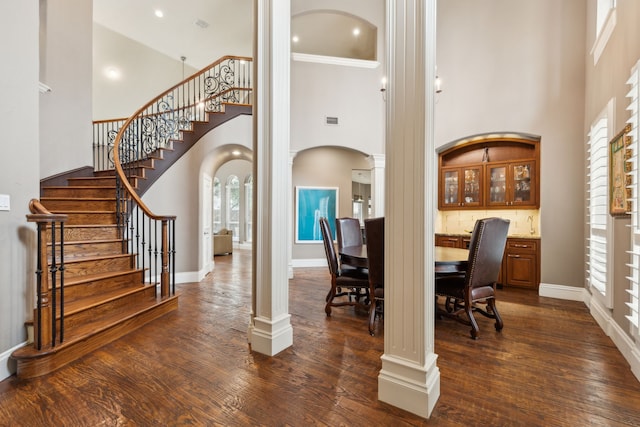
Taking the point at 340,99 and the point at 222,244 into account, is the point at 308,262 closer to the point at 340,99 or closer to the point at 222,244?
the point at 222,244

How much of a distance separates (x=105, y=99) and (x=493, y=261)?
868 cm

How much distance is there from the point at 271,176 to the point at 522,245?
409cm

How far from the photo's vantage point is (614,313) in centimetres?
268

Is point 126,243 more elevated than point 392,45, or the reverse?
point 392,45

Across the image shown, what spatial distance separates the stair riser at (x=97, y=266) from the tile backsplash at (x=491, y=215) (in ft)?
16.4

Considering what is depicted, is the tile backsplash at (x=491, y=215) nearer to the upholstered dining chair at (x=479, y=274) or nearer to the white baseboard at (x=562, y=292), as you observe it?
the white baseboard at (x=562, y=292)

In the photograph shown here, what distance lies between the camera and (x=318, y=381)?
1.96 metres

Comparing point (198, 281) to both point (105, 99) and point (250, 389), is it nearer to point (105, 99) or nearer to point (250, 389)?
point (250, 389)

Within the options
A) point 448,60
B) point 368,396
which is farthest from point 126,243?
point 448,60

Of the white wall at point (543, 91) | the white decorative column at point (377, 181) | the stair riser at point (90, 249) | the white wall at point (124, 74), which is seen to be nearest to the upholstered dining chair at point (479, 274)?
the white wall at point (543, 91)

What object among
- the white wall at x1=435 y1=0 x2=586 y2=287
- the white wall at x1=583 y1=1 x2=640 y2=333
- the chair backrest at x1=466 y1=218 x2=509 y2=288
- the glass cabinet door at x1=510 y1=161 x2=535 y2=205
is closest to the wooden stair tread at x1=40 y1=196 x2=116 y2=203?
the chair backrest at x1=466 y1=218 x2=509 y2=288

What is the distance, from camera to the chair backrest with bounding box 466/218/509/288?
2614mm

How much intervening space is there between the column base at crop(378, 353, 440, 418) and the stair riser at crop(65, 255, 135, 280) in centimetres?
306

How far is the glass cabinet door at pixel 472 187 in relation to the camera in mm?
5160
